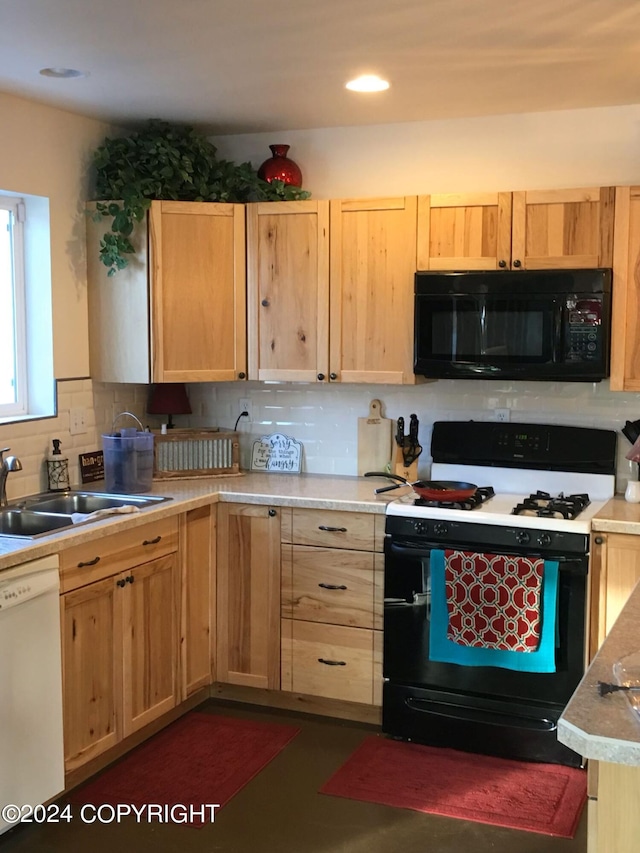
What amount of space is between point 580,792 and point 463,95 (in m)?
2.59

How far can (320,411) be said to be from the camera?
4387mm

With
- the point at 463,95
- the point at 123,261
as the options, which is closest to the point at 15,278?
the point at 123,261

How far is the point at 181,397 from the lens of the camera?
4.53 m

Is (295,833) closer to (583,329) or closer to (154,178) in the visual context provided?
(583,329)

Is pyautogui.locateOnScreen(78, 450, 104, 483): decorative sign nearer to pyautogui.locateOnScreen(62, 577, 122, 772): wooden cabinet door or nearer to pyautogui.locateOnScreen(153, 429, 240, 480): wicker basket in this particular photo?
pyautogui.locateOnScreen(153, 429, 240, 480): wicker basket

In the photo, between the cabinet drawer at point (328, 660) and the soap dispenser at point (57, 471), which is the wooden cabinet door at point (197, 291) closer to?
the soap dispenser at point (57, 471)

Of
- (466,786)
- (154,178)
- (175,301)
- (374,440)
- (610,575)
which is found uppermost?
(154,178)

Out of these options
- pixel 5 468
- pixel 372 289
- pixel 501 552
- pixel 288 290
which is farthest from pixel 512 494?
pixel 5 468

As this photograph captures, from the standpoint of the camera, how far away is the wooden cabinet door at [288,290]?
399cm

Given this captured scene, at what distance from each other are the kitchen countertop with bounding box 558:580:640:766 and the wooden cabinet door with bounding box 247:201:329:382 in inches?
92.7

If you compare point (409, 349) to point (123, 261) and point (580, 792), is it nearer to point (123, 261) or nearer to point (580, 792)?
point (123, 261)

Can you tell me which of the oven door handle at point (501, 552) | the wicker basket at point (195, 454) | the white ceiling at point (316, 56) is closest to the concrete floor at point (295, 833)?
the oven door handle at point (501, 552)

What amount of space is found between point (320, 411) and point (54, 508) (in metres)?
1.32

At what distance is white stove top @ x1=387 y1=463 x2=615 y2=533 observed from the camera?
11.1ft
